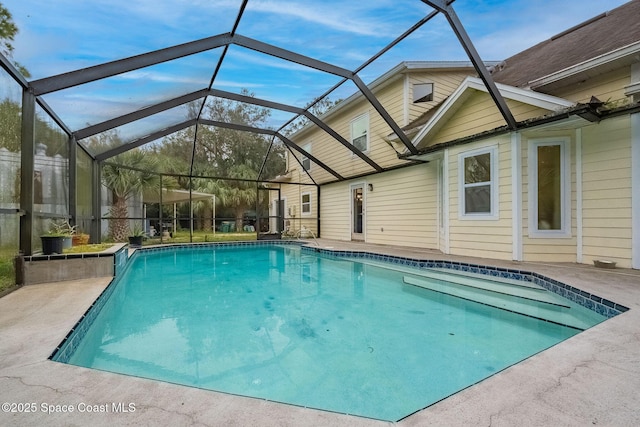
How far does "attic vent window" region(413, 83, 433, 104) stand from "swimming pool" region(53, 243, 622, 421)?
5174 millimetres

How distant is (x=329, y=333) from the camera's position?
3.25 metres

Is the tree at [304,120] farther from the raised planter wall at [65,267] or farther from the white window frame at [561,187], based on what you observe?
the raised planter wall at [65,267]

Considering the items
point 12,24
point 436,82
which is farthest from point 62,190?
point 436,82

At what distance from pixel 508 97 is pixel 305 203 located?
9.66 m

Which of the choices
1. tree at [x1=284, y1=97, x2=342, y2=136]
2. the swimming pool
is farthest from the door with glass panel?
the swimming pool

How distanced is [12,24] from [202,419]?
472cm

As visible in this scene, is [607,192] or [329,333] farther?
[607,192]

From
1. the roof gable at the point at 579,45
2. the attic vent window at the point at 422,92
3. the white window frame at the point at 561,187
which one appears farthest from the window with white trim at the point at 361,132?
the white window frame at the point at 561,187

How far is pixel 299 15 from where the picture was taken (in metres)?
4.93

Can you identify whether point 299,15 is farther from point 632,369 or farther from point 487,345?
point 632,369

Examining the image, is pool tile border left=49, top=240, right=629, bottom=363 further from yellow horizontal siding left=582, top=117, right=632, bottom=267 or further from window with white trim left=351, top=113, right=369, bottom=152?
window with white trim left=351, top=113, right=369, bottom=152

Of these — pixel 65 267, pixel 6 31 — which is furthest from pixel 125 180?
pixel 6 31

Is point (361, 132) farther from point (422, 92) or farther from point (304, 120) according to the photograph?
point (304, 120)

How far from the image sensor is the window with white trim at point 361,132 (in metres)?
10.4
